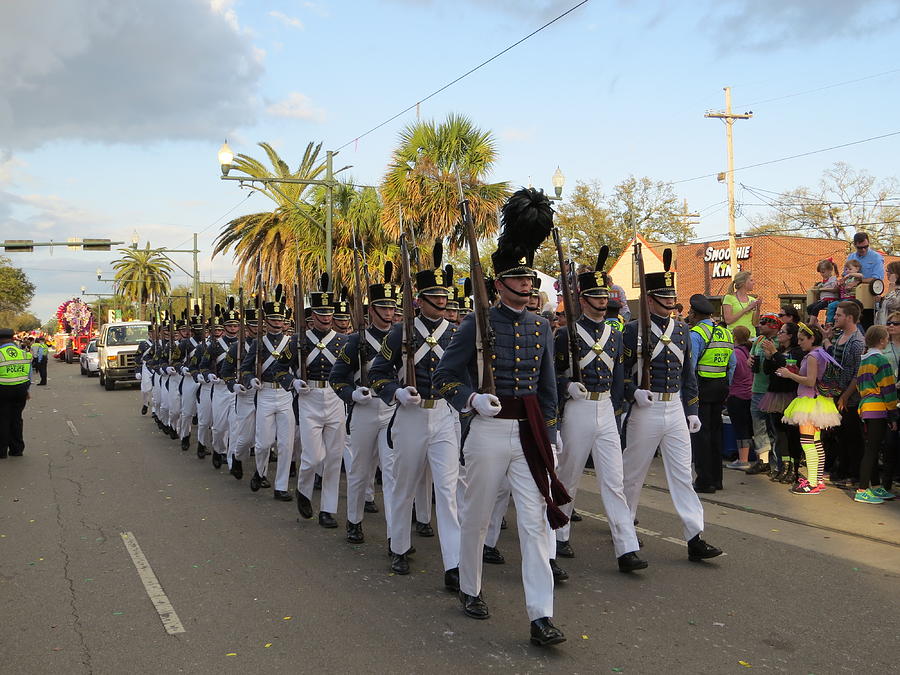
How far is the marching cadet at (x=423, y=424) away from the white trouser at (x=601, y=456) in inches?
36.0

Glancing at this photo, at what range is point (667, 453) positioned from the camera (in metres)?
6.53

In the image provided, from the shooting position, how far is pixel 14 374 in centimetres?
1280

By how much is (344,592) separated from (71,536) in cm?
308

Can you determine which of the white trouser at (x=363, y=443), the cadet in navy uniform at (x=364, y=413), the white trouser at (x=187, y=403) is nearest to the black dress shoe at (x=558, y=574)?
the cadet in navy uniform at (x=364, y=413)

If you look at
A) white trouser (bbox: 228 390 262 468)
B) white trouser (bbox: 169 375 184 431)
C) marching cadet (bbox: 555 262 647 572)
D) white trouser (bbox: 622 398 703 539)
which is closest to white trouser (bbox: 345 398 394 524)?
marching cadet (bbox: 555 262 647 572)

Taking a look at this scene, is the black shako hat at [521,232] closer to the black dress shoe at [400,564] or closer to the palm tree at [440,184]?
the black dress shoe at [400,564]

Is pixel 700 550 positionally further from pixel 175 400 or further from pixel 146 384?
pixel 146 384

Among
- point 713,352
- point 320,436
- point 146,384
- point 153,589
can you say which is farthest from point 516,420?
point 146,384

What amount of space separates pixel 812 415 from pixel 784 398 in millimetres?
738

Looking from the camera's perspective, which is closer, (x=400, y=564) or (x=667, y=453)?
(x=400, y=564)

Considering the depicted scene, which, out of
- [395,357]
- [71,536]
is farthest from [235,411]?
[395,357]

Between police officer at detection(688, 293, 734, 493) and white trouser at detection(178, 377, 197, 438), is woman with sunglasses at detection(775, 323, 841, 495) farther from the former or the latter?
white trouser at detection(178, 377, 197, 438)

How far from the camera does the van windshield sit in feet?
93.7

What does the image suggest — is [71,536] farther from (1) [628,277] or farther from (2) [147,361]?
(1) [628,277]
